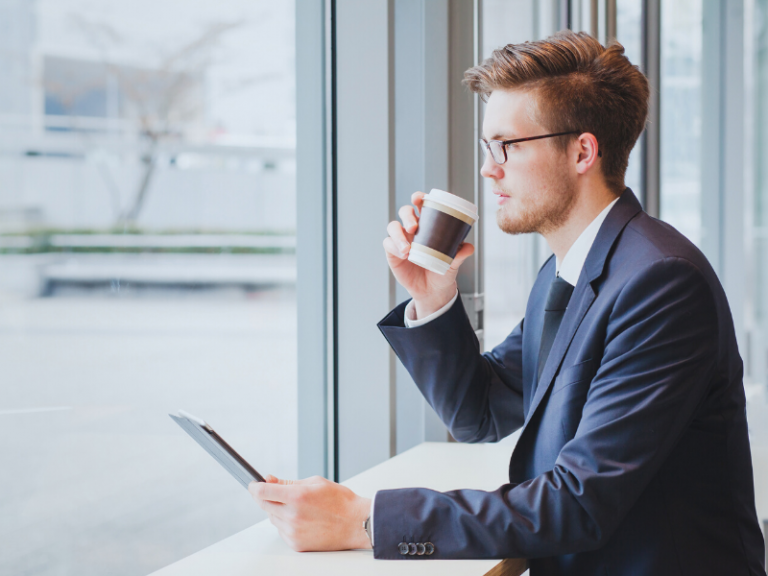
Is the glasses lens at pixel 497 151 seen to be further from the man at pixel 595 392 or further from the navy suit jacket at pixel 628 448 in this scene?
the navy suit jacket at pixel 628 448

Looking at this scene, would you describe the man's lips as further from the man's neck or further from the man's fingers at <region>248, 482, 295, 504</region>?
the man's fingers at <region>248, 482, 295, 504</region>

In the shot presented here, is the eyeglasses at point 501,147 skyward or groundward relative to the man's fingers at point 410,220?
skyward

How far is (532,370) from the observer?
134 centimetres

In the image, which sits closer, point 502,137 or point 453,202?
point 453,202

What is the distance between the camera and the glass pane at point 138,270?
105cm

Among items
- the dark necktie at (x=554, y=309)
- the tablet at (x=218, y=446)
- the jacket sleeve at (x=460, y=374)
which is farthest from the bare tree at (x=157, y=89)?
the dark necktie at (x=554, y=309)

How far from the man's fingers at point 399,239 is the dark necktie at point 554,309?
0.89 ft

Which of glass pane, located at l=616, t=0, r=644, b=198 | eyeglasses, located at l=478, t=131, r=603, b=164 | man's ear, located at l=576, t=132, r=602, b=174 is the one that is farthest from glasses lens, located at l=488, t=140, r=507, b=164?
glass pane, located at l=616, t=0, r=644, b=198

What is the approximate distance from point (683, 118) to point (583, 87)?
2.61m

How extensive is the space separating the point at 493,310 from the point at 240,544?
158cm

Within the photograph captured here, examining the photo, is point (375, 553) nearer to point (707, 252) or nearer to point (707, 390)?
point (707, 390)

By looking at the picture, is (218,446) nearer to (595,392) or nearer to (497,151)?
(595,392)

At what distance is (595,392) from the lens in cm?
96

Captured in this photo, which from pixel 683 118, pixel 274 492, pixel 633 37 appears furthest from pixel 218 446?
pixel 683 118
